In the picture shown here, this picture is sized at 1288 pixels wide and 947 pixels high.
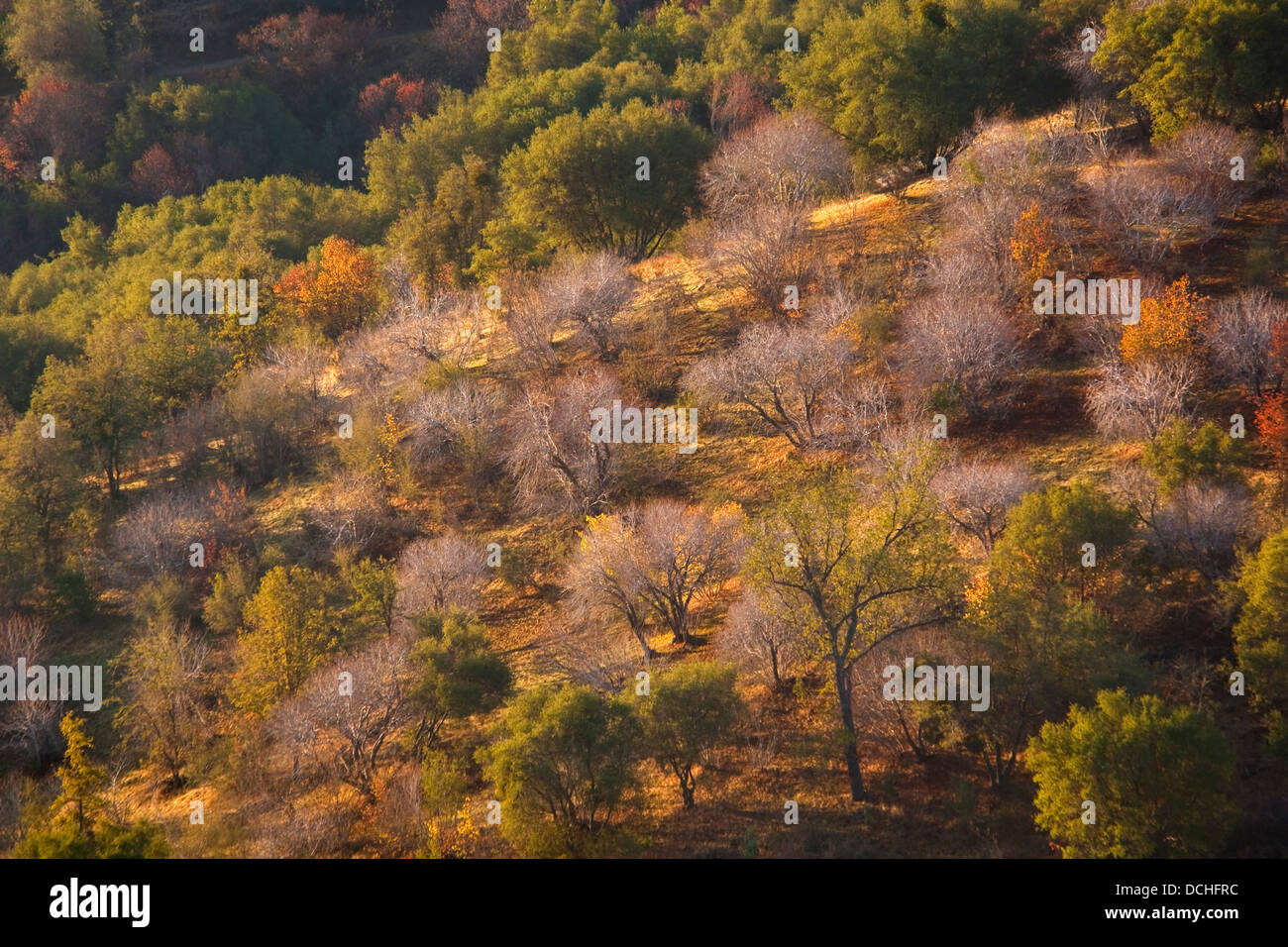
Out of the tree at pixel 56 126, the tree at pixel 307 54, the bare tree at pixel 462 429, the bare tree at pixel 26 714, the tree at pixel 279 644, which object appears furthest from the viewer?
the tree at pixel 307 54

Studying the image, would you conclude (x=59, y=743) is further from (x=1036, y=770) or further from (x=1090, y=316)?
(x=1090, y=316)

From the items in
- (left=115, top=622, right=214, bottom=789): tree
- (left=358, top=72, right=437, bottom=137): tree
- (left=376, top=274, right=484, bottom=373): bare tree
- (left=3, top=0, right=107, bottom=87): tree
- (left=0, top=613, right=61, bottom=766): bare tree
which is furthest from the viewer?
(left=3, top=0, right=107, bottom=87): tree

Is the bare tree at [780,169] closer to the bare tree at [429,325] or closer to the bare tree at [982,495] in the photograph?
the bare tree at [429,325]

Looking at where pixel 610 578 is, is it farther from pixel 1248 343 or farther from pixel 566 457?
pixel 1248 343

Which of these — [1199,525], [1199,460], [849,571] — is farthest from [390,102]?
[1199,525]

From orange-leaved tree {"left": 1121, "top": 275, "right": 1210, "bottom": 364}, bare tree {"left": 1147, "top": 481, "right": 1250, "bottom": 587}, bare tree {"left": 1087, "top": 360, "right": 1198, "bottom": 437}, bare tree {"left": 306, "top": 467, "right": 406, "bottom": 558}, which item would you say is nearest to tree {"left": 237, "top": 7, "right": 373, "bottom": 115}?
bare tree {"left": 306, "top": 467, "right": 406, "bottom": 558}

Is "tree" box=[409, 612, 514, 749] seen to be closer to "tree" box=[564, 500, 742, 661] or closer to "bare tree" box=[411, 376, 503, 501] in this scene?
"tree" box=[564, 500, 742, 661]

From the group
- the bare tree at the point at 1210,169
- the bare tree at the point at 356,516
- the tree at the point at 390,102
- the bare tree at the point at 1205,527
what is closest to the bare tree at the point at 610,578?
the bare tree at the point at 356,516
